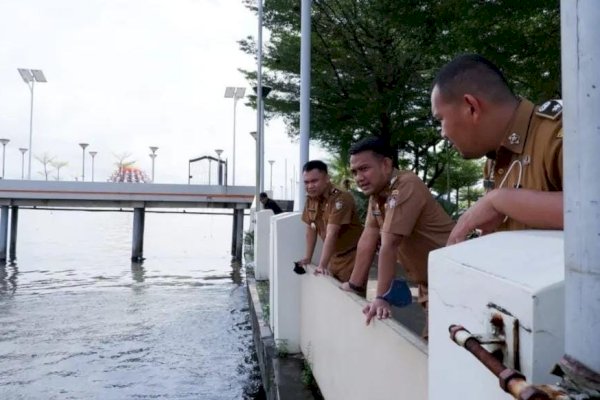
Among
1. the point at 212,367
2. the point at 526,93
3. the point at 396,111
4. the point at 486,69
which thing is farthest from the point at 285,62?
the point at 486,69

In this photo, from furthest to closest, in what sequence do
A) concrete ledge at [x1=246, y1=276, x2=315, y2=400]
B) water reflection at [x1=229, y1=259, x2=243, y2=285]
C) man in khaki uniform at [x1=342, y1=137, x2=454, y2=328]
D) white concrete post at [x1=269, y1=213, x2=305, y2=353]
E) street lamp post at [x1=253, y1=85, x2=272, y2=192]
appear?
water reflection at [x1=229, y1=259, x2=243, y2=285] → street lamp post at [x1=253, y1=85, x2=272, y2=192] → white concrete post at [x1=269, y1=213, x2=305, y2=353] → concrete ledge at [x1=246, y1=276, x2=315, y2=400] → man in khaki uniform at [x1=342, y1=137, x2=454, y2=328]

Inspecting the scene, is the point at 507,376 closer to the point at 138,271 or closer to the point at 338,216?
the point at 338,216

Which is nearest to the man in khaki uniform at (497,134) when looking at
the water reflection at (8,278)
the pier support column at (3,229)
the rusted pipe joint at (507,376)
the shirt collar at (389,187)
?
the rusted pipe joint at (507,376)

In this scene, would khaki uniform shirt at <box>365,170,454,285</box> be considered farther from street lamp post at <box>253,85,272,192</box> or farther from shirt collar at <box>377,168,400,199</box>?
street lamp post at <box>253,85,272,192</box>

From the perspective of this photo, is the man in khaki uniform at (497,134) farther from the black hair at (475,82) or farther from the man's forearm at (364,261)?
the man's forearm at (364,261)

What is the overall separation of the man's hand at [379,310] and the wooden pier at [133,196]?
70.7 feet

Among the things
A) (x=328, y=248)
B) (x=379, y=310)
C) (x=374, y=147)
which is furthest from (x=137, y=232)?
(x=379, y=310)

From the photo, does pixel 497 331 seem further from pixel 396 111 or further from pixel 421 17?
pixel 396 111

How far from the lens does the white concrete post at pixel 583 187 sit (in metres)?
0.89

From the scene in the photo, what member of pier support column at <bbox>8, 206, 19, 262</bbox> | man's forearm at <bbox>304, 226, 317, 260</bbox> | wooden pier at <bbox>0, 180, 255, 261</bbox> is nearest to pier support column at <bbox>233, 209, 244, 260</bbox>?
wooden pier at <bbox>0, 180, 255, 261</bbox>

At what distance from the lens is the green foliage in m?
7.07

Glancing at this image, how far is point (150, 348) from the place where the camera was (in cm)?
936

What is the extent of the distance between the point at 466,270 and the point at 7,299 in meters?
16.4

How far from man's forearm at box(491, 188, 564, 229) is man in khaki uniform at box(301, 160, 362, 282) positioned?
9.65ft
